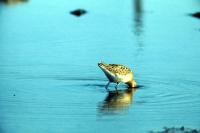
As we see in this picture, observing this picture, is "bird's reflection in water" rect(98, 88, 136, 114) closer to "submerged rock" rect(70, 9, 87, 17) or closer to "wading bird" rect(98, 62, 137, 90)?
"wading bird" rect(98, 62, 137, 90)

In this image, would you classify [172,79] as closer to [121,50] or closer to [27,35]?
[121,50]

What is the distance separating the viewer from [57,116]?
13539mm

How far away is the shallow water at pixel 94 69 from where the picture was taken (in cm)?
1338

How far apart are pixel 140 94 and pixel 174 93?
0.66m

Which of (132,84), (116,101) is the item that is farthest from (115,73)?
(116,101)

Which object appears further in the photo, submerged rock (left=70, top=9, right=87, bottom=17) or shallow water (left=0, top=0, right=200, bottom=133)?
submerged rock (left=70, top=9, right=87, bottom=17)

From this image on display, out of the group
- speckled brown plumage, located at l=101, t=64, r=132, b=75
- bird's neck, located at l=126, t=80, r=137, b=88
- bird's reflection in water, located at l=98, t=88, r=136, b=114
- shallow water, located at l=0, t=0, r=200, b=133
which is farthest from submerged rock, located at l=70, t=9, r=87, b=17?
bird's reflection in water, located at l=98, t=88, r=136, b=114

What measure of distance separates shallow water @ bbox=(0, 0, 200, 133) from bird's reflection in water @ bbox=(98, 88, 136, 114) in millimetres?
18

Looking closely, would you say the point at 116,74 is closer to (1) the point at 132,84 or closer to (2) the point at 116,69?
(2) the point at 116,69

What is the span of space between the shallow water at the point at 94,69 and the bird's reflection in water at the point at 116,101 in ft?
0.06

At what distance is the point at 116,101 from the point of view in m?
15.5

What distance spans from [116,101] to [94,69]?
12.3 feet

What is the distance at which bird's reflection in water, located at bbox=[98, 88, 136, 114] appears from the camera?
14344 mm

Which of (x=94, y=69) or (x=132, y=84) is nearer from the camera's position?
(x=132, y=84)
